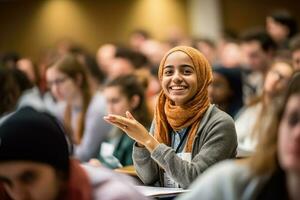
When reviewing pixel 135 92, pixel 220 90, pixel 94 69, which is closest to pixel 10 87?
pixel 135 92

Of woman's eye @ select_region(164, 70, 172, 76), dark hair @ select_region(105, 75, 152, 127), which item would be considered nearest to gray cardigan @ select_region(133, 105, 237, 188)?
woman's eye @ select_region(164, 70, 172, 76)

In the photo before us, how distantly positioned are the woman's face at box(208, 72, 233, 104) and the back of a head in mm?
3101

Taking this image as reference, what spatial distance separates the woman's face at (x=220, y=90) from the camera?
488cm

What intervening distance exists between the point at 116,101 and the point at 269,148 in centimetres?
254

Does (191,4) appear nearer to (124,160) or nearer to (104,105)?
(104,105)

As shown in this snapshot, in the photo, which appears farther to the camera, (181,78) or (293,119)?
(181,78)

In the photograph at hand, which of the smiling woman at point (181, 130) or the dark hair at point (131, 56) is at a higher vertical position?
the smiling woman at point (181, 130)

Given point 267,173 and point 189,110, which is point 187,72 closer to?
point 189,110

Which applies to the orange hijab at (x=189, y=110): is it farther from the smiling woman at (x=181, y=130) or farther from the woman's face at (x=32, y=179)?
the woman's face at (x=32, y=179)

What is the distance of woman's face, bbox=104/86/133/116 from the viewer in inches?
166

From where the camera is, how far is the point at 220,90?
16.3 ft

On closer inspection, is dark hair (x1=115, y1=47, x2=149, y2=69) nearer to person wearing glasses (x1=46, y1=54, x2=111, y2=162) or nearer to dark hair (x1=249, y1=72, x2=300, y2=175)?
person wearing glasses (x1=46, y1=54, x2=111, y2=162)

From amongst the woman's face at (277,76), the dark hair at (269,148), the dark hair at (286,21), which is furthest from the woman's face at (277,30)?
the dark hair at (269,148)

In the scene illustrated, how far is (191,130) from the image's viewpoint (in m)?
2.99
